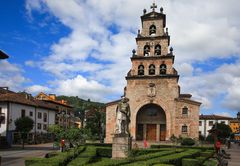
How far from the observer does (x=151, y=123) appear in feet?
138

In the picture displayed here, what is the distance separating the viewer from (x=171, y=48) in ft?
136

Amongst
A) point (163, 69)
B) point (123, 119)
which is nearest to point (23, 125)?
point (163, 69)

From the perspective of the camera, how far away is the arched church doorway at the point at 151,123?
4162 centimetres

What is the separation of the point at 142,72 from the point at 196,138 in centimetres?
1164

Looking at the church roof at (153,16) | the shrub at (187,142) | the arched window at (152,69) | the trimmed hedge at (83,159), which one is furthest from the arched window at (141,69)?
the trimmed hedge at (83,159)

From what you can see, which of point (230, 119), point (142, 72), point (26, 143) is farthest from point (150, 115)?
point (230, 119)

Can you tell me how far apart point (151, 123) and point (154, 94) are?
4221mm

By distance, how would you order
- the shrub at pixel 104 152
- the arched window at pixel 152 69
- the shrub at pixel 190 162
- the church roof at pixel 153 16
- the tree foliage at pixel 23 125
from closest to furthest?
the shrub at pixel 190 162 < the shrub at pixel 104 152 < the tree foliage at pixel 23 125 < the arched window at pixel 152 69 < the church roof at pixel 153 16

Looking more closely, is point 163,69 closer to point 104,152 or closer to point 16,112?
point 104,152

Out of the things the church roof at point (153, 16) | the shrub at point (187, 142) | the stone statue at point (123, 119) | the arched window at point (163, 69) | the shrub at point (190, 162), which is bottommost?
the shrub at point (187, 142)

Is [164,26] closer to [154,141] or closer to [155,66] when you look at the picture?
[155,66]

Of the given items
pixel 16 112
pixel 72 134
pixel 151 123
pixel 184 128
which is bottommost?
pixel 184 128

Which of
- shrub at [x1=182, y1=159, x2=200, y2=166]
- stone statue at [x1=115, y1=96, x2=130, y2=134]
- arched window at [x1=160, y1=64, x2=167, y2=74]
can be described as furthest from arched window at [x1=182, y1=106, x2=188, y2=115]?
shrub at [x1=182, y1=159, x2=200, y2=166]

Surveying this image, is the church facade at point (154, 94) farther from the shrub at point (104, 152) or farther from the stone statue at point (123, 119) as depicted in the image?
the stone statue at point (123, 119)
